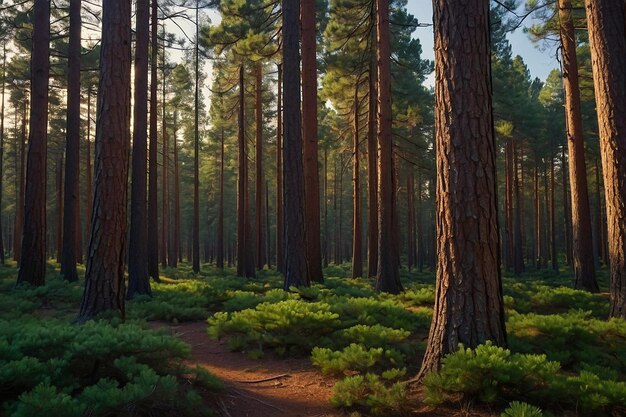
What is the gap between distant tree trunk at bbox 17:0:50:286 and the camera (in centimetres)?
1169

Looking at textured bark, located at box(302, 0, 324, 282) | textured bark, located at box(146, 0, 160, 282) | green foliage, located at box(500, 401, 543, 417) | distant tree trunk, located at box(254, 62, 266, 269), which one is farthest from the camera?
distant tree trunk, located at box(254, 62, 266, 269)

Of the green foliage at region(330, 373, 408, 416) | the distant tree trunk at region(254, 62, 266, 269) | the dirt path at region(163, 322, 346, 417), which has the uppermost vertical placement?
the distant tree trunk at region(254, 62, 266, 269)

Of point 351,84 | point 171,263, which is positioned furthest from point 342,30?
point 171,263

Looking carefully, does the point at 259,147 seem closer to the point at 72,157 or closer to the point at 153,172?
the point at 153,172

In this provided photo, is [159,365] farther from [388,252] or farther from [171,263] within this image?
[171,263]

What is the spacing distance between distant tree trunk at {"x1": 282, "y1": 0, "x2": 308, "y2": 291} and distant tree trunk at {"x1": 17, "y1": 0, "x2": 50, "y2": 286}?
6.81 meters

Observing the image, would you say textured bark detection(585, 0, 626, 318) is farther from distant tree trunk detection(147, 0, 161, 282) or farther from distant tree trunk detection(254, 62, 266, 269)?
distant tree trunk detection(254, 62, 266, 269)

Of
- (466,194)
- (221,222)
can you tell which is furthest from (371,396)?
(221,222)

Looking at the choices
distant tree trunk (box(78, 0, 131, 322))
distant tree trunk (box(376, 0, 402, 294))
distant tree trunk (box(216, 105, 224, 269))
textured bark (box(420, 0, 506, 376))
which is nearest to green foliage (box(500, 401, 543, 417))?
textured bark (box(420, 0, 506, 376))

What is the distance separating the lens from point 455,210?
4.32 metres

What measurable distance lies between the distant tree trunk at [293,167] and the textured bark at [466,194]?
6035 millimetres

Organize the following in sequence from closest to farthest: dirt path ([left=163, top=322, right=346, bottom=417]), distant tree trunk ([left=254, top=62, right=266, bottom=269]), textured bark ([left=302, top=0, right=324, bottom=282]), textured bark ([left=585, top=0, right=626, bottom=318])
→ dirt path ([left=163, top=322, right=346, bottom=417])
textured bark ([left=585, top=0, right=626, bottom=318])
textured bark ([left=302, top=0, right=324, bottom=282])
distant tree trunk ([left=254, top=62, right=266, bottom=269])

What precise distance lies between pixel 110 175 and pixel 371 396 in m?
4.88

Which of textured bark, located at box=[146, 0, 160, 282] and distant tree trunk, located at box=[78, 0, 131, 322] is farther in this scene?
textured bark, located at box=[146, 0, 160, 282]
